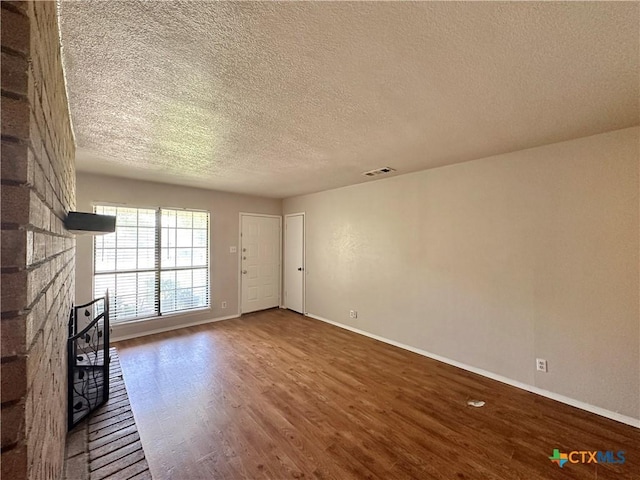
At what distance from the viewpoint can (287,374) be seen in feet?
9.82

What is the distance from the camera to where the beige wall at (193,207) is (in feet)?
12.3

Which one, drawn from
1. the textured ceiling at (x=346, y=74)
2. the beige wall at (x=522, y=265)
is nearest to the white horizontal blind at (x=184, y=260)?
the textured ceiling at (x=346, y=74)

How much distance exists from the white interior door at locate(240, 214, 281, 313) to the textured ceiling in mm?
2828

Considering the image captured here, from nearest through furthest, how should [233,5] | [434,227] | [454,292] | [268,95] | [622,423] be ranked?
[233,5], [268,95], [622,423], [454,292], [434,227]

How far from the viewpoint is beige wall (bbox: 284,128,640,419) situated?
7.43ft

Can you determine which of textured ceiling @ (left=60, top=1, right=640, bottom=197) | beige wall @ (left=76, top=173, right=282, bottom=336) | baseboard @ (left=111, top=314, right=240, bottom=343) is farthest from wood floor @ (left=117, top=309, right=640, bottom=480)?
textured ceiling @ (left=60, top=1, right=640, bottom=197)

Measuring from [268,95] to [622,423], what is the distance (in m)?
3.72

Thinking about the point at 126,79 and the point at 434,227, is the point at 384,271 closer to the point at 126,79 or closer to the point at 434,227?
the point at 434,227

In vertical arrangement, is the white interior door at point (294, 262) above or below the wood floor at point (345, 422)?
above

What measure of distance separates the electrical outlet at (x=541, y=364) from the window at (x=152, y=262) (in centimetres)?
473

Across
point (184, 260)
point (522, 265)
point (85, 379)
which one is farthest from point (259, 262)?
point (522, 265)

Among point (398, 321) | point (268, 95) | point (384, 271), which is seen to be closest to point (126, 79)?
point (268, 95)

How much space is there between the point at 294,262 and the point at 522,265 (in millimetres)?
3938

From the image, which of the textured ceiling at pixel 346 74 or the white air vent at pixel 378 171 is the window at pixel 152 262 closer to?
the textured ceiling at pixel 346 74
